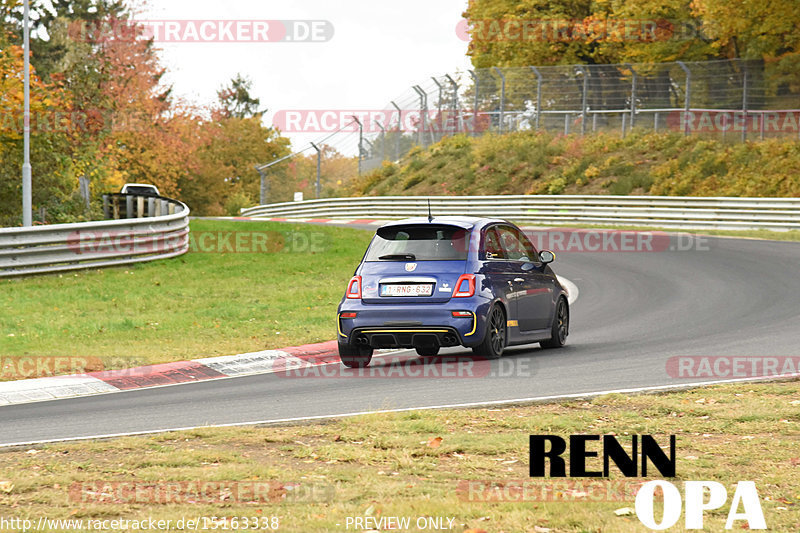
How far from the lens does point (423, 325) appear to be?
1119cm

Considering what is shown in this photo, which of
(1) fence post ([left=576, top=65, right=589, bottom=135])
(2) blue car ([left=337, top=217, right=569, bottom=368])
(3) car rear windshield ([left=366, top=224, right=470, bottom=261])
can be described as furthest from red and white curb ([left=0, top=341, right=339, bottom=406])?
(1) fence post ([left=576, top=65, right=589, bottom=135])

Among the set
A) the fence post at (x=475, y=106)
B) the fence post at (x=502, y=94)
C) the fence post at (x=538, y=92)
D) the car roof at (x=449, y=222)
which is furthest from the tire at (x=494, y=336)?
the fence post at (x=475, y=106)

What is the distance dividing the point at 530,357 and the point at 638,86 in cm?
3061

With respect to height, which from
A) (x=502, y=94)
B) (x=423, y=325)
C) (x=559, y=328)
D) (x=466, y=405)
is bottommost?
(x=466, y=405)

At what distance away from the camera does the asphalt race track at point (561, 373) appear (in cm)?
885

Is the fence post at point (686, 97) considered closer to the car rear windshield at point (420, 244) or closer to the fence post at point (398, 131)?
the fence post at point (398, 131)

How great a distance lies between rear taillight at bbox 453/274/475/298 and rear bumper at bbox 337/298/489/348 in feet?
0.23

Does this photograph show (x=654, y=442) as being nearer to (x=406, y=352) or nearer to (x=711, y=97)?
(x=406, y=352)

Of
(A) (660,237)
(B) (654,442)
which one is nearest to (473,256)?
(B) (654,442)

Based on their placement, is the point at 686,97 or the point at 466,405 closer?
the point at 466,405

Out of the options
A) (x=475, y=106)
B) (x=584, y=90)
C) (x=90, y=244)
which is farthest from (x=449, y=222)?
(x=475, y=106)

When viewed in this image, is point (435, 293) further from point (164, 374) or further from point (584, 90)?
point (584, 90)

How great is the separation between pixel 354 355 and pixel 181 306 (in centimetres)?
613

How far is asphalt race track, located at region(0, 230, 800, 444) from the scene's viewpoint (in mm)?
8852
